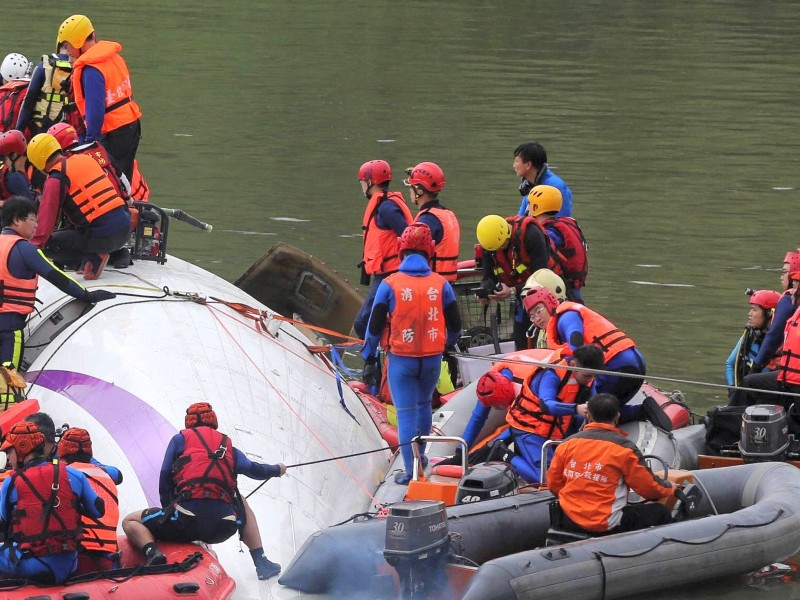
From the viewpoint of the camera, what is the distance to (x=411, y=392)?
1137 centimetres

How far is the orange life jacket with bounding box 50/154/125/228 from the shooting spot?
11711mm

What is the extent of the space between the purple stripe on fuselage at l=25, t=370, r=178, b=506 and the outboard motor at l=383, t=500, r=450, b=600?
1496 mm

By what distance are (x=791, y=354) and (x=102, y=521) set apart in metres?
5.74

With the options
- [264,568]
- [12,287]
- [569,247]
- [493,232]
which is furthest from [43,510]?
[569,247]

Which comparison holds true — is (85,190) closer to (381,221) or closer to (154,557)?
(381,221)

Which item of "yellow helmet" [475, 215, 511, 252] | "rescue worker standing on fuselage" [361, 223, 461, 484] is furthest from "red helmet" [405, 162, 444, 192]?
"rescue worker standing on fuselage" [361, 223, 461, 484]

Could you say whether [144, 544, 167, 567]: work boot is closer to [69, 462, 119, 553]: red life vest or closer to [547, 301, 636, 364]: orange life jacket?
[69, 462, 119, 553]: red life vest

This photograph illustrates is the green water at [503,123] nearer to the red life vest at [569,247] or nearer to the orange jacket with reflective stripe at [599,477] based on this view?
the orange jacket with reflective stripe at [599,477]

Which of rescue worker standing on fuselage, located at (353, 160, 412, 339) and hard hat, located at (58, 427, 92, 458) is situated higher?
rescue worker standing on fuselage, located at (353, 160, 412, 339)

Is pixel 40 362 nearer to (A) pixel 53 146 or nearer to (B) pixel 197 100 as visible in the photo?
(A) pixel 53 146

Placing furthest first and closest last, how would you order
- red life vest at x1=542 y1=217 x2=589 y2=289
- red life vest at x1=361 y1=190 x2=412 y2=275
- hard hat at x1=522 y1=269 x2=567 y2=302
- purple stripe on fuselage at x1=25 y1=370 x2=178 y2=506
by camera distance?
red life vest at x1=542 y1=217 x2=589 y2=289 → red life vest at x1=361 y1=190 x2=412 y2=275 → hard hat at x1=522 y1=269 x2=567 y2=302 → purple stripe on fuselage at x1=25 y1=370 x2=178 y2=506

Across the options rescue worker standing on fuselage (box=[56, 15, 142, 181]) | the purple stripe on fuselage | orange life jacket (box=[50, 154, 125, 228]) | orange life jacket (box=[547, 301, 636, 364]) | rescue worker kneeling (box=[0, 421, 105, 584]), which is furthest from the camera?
rescue worker standing on fuselage (box=[56, 15, 142, 181])

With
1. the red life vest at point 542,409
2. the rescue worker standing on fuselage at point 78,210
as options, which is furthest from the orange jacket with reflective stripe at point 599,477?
the rescue worker standing on fuselage at point 78,210

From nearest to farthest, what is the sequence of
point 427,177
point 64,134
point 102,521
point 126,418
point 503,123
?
point 102,521 < point 126,418 < point 64,134 < point 427,177 < point 503,123
